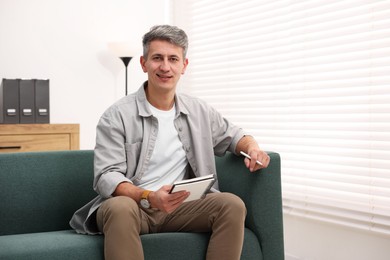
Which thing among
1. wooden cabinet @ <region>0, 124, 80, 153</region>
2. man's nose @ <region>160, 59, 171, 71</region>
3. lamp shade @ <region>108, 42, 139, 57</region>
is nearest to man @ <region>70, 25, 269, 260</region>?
man's nose @ <region>160, 59, 171, 71</region>

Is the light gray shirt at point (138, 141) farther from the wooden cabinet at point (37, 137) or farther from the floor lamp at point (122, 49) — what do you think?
the floor lamp at point (122, 49)

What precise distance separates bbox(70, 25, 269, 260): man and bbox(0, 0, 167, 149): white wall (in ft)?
5.79

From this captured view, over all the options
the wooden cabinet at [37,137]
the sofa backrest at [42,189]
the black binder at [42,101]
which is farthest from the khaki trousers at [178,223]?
the black binder at [42,101]

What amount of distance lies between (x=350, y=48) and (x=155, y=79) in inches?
46.0

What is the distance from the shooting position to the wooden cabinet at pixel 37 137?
3.57 metres

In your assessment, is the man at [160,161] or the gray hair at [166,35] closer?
the man at [160,161]

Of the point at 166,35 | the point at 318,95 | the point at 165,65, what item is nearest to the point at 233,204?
the point at 165,65

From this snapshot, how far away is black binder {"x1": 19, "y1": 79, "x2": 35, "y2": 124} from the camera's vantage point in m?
3.79

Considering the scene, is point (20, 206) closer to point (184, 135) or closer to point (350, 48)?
point (184, 135)

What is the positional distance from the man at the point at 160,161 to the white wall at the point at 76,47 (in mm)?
1764

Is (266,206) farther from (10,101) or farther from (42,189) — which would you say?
(10,101)

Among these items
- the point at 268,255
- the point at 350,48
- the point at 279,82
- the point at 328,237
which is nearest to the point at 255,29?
the point at 279,82

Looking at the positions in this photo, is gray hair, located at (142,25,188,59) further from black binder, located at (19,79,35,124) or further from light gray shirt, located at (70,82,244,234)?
black binder, located at (19,79,35,124)

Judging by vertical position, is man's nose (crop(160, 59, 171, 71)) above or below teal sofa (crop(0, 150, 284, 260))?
above
